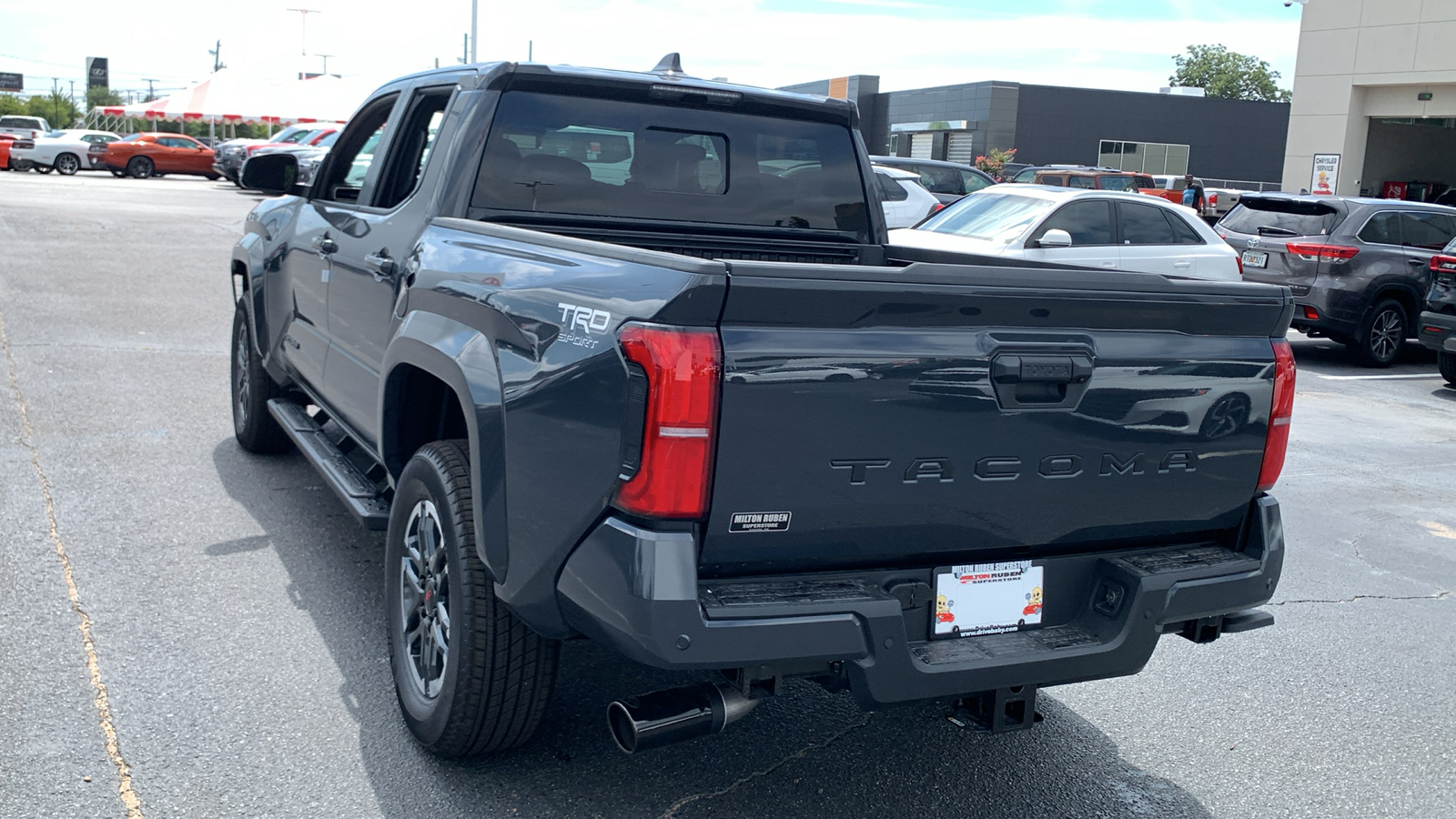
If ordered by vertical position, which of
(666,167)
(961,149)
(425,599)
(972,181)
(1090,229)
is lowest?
(425,599)

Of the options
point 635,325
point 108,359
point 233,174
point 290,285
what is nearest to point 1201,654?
point 635,325

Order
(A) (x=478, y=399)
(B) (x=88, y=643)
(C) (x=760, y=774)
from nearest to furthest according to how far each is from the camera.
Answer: (A) (x=478, y=399)
(C) (x=760, y=774)
(B) (x=88, y=643)

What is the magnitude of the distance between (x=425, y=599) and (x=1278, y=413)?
247cm

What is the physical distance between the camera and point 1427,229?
14117mm

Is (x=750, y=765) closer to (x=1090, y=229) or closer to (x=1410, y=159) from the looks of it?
(x=1090, y=229)

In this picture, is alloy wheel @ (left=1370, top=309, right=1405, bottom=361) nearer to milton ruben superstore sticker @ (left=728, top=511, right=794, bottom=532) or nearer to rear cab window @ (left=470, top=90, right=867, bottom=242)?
rear cab window @ (left=470, top=90, right=867, bottom=242)

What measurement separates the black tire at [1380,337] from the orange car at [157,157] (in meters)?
34.6

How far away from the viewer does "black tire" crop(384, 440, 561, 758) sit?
3254 millimetres

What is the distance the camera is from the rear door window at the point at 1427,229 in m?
13.9

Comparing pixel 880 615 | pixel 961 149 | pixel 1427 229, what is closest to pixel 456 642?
pixel 880 615

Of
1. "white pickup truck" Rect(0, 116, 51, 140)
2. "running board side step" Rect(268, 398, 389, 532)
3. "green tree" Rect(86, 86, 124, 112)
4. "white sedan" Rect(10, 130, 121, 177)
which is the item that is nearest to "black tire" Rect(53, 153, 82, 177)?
"white sedan" Rect(10, 130, 121, 177)

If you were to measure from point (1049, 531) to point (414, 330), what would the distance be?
1937mm

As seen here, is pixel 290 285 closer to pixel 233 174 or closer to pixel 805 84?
pixel 233 174

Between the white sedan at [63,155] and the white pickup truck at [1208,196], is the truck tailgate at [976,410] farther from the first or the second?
the white sedan at [63,155]
